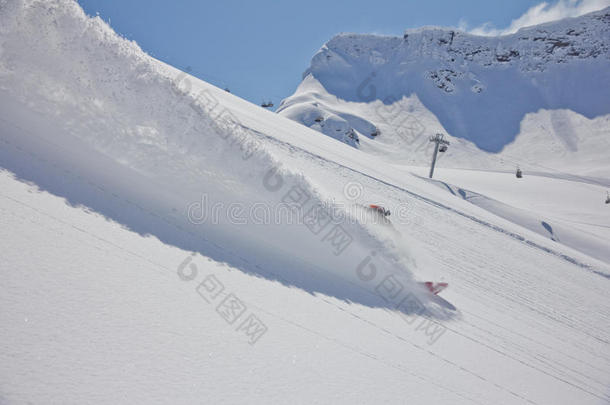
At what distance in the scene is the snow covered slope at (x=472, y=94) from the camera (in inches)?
2441

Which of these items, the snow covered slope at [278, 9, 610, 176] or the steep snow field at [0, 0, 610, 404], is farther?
the snow covered slope at [278, 9, 610, 176]

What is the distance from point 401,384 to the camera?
106 inches

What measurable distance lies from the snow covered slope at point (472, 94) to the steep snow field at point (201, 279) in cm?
5477

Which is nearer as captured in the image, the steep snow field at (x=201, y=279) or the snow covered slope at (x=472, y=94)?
the steep snow field at (x=201, y=279)

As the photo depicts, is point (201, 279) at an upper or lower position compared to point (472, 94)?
lower

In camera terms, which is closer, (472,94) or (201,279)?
(201,279)

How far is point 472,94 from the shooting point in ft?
279

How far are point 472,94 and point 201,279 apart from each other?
99307 mm

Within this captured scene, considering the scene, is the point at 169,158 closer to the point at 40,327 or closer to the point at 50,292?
the point at 50,292

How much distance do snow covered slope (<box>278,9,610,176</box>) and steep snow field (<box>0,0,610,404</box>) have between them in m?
54.8

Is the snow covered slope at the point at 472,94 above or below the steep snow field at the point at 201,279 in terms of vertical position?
above

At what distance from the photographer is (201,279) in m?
3.05

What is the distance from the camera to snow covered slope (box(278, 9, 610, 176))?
62000 mm

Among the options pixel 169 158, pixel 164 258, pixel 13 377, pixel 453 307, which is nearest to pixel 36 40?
pixel 169 158
